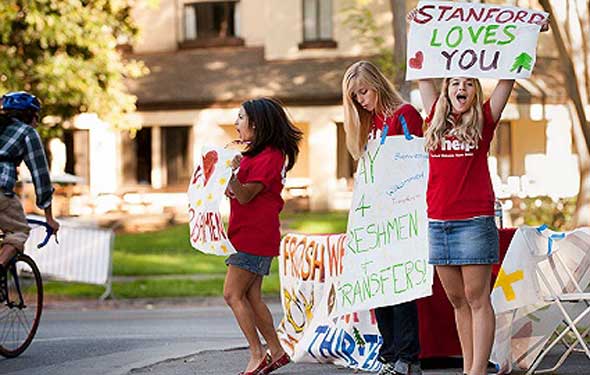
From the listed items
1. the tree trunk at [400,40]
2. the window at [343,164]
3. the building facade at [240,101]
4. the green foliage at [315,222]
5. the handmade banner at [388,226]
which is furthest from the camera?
the window at [343,164]

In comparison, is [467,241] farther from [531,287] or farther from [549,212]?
[549,212]

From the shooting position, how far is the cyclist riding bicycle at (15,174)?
10.5m

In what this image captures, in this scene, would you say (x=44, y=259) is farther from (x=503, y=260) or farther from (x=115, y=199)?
(x=115, y=199)

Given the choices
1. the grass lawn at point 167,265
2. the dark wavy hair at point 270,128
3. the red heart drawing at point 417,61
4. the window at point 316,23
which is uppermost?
the window at point 316,23

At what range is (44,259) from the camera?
18141 mm

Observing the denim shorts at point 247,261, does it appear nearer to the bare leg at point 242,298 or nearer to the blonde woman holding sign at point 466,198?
the bare leg at point 242,298

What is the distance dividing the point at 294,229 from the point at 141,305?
12.9 metres

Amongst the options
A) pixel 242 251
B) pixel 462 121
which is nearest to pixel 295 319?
pixel 242 251

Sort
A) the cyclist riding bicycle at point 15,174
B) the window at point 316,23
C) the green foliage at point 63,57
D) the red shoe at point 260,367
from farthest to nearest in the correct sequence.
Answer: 1. the window at point 316,23
2. the green foliage at point 63,57
3. the cyclist riding bicycle at point 15,174
4. the red shoe at point 260,367

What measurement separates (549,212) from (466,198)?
19.2 metres

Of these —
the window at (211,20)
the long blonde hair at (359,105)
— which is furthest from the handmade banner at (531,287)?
the window at (211,20)

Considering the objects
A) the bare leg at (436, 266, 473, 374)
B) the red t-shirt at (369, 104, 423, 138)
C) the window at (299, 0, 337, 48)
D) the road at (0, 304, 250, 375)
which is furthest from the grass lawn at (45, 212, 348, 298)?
the bare leg at (436, 266, 473, 374)

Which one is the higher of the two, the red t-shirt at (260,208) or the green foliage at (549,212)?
the red t-shirt at (260,208)

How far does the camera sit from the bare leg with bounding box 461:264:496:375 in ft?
25.6
